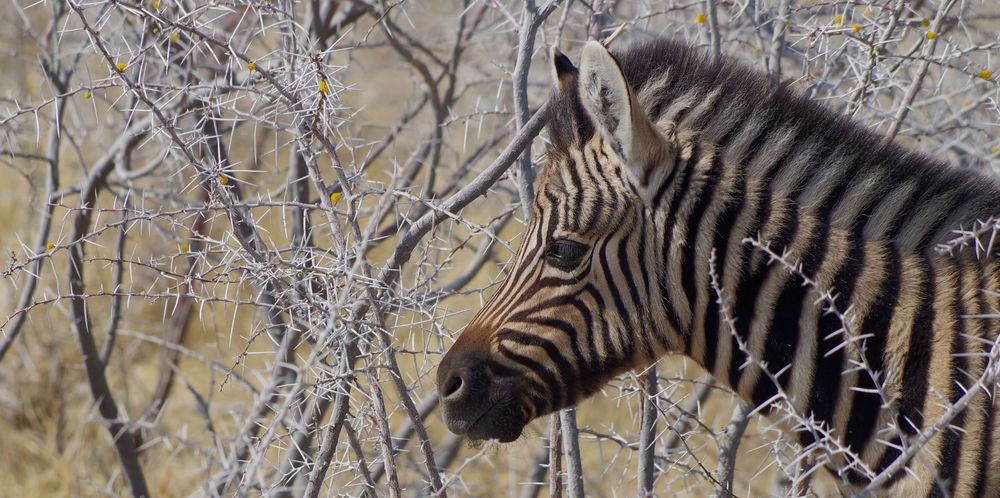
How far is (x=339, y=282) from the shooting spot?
8.98 feet

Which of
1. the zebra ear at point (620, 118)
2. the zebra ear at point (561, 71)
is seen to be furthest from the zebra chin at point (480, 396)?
the zebra ear at point (561, 71)

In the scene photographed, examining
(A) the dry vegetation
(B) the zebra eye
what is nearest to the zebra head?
(B) the zebra eye

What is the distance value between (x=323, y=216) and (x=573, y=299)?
2143 mm

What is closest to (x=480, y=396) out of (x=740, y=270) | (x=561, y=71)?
(x=740, y=270)

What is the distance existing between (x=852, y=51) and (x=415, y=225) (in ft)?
7.07

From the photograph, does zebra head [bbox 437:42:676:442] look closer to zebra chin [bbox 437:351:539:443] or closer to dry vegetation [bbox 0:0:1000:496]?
zebra chin [bbox 437:351:539:443]

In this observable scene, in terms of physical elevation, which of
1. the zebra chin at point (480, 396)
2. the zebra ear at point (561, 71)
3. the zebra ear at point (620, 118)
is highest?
the zebra ear at point (561, 71)

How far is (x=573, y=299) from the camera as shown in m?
2.39

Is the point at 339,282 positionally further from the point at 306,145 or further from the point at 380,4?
the point at 380,4

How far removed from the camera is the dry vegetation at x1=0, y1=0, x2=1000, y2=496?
2512mm

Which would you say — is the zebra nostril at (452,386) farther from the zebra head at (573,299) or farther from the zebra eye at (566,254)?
the zebra eye at (566,254)

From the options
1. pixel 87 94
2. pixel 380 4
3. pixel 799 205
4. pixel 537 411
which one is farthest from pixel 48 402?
pixel 799 205

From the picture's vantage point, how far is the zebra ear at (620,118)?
221cm

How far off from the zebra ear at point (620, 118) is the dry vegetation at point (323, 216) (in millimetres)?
263
